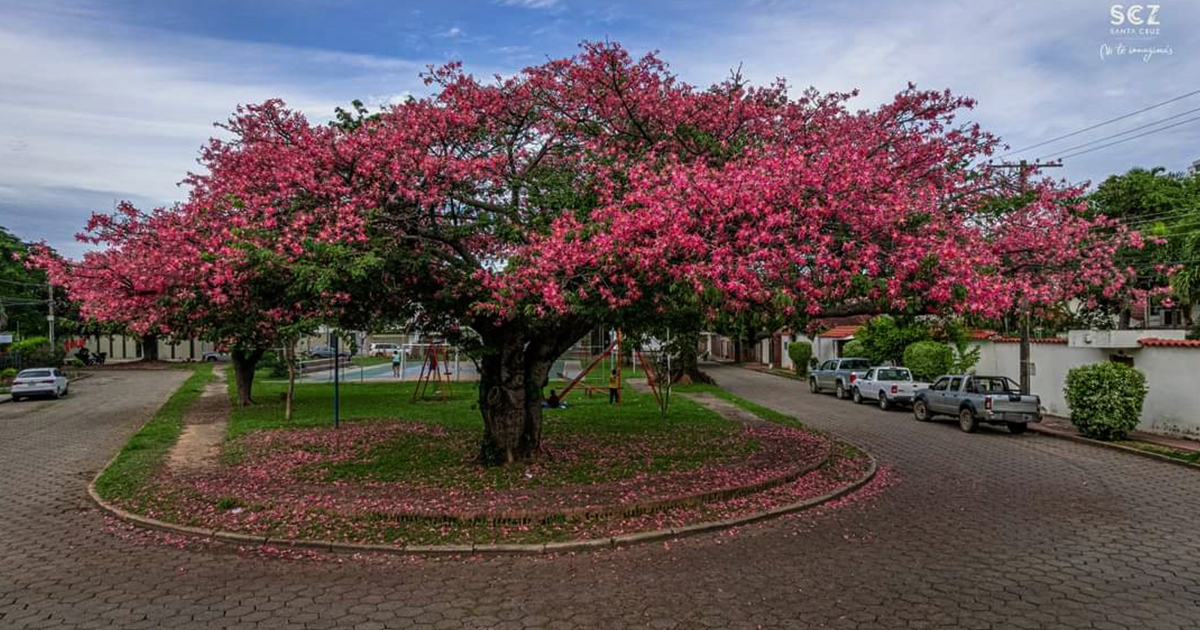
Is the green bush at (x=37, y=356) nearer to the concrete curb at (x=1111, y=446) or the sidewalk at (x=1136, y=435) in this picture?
the concrete curb at (x=1111, y=446)

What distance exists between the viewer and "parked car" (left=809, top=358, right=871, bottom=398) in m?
27.0

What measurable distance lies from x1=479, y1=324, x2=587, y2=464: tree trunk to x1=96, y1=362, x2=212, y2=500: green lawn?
518cm

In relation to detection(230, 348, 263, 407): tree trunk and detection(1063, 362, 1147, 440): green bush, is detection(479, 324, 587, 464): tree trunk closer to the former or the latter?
detection(1063, 362, 1147, 440): green bush

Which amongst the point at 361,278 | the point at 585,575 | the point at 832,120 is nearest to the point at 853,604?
the point at 585,575

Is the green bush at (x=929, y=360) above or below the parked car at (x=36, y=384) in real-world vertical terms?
above

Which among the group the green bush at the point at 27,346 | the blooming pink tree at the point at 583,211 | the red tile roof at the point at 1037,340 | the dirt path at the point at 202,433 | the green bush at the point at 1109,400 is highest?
the blooming pink tree at the point at 583,211

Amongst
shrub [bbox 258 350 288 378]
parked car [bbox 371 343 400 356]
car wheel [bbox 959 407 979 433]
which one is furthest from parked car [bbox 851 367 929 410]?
parked car [bbox 371 343 400 356]

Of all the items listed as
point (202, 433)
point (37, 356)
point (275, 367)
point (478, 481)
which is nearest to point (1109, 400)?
point (478, 481)

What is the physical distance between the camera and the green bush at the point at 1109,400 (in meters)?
15.3

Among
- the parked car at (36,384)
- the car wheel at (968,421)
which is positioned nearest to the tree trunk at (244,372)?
the parked car at (36,384)

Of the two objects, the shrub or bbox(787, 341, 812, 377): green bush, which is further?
bbox(787, 341, 812, 377): green bush

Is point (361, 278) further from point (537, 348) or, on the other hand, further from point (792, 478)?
point (792, 478)

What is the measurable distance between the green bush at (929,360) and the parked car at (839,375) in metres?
1.76

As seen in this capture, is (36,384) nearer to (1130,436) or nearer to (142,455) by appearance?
(142,455)
